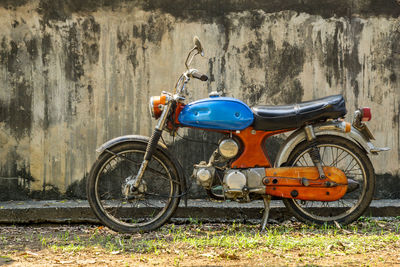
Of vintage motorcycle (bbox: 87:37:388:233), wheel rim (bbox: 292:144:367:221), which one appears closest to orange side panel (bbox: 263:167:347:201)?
vintage motorcycle (bbox: 87:37:388:233)

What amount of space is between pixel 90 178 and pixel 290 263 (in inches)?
86.0

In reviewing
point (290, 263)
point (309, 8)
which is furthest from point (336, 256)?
point (309, 8)

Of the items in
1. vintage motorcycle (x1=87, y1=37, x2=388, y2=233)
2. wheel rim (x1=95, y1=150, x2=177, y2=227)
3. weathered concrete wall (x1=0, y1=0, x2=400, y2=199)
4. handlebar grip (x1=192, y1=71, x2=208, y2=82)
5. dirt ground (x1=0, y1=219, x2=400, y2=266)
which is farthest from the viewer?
weathered concrete wall (x1=0, y1=0, x2=400, y2=199)

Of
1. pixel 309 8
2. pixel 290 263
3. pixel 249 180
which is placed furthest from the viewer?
pixel 309 8

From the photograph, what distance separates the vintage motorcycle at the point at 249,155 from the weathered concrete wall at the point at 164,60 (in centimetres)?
113

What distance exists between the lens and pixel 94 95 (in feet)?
21.2

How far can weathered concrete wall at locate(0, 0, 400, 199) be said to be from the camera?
6.45 metres

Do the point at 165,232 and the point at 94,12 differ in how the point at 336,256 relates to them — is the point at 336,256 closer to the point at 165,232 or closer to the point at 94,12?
the point at 165,232

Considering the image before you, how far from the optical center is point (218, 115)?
17.2 ft

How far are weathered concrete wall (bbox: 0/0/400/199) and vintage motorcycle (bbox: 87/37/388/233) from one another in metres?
1.13

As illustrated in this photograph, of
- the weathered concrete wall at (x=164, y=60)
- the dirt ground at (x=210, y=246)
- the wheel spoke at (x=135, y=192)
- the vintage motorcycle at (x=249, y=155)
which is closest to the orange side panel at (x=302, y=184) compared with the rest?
the vintage motorcycle at (x=249, y=155)

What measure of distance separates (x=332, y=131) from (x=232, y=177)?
3.56ft

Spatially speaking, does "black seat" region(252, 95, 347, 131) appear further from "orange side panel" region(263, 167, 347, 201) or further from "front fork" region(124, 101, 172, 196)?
"front fork" region(124, 101, 172, 196)

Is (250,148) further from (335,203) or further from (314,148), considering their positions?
(335,203)
